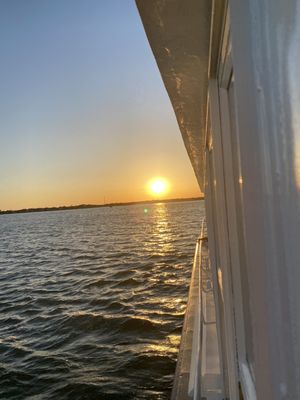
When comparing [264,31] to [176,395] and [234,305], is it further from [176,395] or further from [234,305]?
[176,395]

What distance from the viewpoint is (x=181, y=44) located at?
1.61 metres

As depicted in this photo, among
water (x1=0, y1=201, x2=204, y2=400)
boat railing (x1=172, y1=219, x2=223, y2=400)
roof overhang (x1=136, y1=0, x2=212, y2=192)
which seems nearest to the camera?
roof overhang (x1=136, y1=0, x2=212, y2=192)

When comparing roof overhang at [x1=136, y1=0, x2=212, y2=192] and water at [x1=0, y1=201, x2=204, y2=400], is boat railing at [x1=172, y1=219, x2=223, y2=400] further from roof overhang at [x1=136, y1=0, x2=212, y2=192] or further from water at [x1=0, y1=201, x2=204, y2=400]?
roof overhang at [x1=136, y1=0, x2=212, y2=192]

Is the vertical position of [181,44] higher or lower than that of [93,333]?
higher

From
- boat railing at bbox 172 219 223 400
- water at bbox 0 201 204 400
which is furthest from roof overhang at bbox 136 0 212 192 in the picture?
water at bbox 0 201 204 400

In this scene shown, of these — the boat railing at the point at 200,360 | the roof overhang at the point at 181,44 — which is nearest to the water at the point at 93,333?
the boat railing at the point at 200,360

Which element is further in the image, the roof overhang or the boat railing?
the boat railing

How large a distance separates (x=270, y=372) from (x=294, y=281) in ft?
0.48

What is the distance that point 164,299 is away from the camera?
11.8m

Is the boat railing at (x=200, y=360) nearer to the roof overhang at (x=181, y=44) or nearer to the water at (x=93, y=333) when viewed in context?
the water at (x=93, y=333)

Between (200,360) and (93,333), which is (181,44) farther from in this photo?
(93,333)

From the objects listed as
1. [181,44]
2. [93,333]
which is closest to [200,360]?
[181,44]

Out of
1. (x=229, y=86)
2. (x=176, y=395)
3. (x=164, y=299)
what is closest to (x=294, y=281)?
(x=229, y=86)

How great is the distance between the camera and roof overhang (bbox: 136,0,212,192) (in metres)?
1.26
